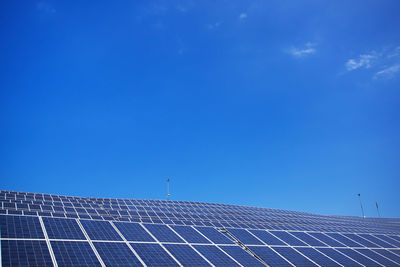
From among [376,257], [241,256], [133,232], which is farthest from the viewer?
[376,257]

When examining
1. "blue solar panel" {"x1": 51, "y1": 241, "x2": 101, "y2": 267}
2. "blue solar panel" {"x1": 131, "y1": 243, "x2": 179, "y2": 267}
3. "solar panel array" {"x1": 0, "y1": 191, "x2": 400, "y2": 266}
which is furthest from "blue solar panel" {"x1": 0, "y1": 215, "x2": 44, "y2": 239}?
"blue solar panel" {"x1": 131, "y1": 243, "x2": 179, "y2": 267}

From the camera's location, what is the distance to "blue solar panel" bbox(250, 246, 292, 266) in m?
19.7

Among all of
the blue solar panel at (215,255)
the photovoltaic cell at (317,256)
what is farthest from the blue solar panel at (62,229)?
the photovoltaic cell at (317,256)

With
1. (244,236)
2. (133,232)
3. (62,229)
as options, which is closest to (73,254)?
(62,229)

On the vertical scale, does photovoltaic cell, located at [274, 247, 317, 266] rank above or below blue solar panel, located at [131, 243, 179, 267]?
below

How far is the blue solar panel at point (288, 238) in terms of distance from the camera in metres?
24.5

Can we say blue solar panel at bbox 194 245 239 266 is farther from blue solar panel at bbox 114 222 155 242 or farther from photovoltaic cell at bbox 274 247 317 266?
photovoltaic cell at bbox 274 247 317 266

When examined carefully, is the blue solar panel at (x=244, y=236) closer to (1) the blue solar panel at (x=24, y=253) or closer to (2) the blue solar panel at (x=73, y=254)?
(2) the blue solar panel at (x=73, y=254)

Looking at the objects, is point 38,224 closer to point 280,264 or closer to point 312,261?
point 280,264

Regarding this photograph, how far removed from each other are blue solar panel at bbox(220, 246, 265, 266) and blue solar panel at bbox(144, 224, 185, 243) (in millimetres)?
3215

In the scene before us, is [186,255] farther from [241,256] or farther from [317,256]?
[317,256]

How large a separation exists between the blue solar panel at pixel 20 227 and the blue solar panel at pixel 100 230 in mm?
2599

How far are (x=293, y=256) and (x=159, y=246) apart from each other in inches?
401

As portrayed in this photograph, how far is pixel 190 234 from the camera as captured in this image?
2094 cm
